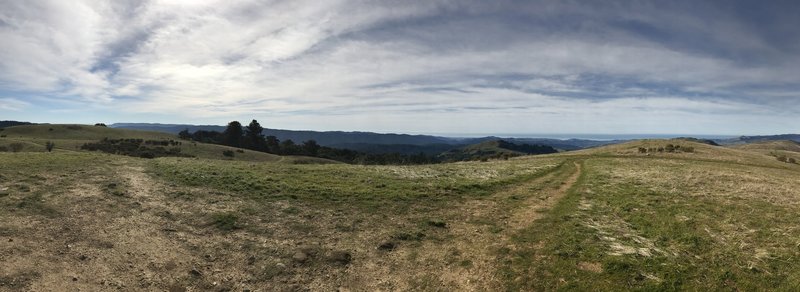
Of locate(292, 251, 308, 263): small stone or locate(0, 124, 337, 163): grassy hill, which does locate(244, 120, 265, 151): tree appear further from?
locate(292, 251, 308, 263): small stone

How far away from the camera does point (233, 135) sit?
151250mm

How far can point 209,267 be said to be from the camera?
16.3 meters

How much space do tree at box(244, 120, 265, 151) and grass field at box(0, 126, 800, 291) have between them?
12228cm

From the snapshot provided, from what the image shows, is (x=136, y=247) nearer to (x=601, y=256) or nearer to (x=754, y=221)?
(x=601, y=256)

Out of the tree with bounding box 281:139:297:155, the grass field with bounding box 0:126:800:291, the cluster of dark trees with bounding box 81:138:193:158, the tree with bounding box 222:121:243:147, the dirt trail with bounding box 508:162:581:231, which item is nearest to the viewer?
the grass field with bounding box 0:126:800:291

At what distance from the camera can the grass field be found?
15.1 meters

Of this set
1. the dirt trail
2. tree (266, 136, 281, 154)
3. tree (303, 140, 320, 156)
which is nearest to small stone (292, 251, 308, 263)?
the dirt trail

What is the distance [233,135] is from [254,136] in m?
8.14

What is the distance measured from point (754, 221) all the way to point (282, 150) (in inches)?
6043

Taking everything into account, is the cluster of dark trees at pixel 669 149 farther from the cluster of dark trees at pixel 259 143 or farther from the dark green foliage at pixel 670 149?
the cluster of dark trees at pixel 259 143

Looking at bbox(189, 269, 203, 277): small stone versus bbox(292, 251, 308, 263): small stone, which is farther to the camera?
bbox(292, 251, 308, 263): small stone

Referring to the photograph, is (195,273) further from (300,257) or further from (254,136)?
(254,136)

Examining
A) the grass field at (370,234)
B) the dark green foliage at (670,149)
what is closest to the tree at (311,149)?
the dark green foliage at (670,149)

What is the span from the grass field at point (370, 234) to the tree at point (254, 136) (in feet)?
401
